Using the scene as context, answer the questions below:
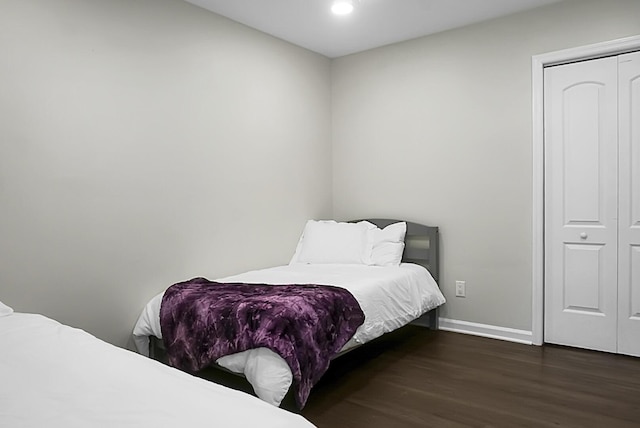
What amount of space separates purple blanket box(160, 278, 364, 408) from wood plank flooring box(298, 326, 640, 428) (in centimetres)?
32

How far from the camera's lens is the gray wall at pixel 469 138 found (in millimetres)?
3564

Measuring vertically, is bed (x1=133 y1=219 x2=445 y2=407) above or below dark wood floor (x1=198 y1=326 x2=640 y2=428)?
above

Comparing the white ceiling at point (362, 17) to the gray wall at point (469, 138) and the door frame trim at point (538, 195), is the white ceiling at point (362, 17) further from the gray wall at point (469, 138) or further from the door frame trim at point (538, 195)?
the door frame trim at point (538, 195)

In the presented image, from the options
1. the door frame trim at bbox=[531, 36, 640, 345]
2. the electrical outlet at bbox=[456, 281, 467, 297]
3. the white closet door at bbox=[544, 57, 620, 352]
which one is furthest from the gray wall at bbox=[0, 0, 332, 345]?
the white closet door at bbox=[544, 57, 620, 352]

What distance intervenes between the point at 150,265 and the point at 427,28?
9.77 ft

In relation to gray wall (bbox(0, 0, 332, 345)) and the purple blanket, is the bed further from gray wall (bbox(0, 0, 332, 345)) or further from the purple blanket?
gray wall (bbox(0, 0, 332, 345))

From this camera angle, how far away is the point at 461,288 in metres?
3.93

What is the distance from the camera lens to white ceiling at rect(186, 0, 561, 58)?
3410 millimetres

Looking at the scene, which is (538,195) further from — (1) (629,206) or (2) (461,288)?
(2) (461,288)

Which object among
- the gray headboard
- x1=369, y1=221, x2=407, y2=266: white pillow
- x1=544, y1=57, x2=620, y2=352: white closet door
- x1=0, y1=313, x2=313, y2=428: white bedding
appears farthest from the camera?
the gray headboard

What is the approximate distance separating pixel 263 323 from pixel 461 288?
2204 millimetres

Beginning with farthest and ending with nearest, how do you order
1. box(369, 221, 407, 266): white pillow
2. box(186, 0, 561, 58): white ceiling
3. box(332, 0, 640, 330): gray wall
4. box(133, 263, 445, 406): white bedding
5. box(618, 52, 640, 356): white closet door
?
box(369, 221, 407, 266): white pillow, box(332, 0, 640, 330): gray wall, box(186, 0, 561, 58): white ceiling, box(618, 52, 640, 356): white closet door, box(133, 263, 445, 406): white bedding

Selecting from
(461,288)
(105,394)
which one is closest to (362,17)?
(461,288)

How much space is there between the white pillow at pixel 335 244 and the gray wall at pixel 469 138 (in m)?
0.48
